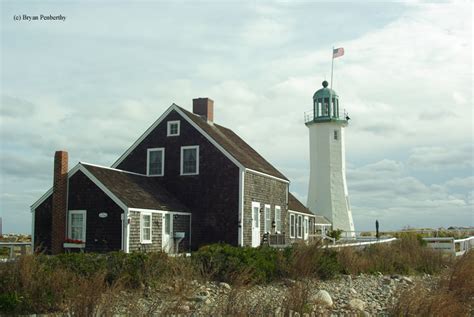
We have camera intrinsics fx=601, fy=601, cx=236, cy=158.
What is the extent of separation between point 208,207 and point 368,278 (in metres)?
9.74

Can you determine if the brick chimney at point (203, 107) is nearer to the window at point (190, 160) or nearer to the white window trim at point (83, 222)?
the window at point (190, 160)

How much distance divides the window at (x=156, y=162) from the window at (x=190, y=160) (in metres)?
1.10

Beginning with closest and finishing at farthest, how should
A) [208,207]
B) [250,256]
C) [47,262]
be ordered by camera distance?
[47,262]
[250,256]
[208,207]

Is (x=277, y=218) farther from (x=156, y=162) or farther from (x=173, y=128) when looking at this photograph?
(x=173, y=128)

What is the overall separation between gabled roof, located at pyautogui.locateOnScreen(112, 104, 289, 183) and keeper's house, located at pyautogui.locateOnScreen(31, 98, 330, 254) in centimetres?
5

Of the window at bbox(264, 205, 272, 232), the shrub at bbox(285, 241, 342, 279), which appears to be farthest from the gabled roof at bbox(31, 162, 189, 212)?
the shrub at bbox(285, 241, 342, 279)

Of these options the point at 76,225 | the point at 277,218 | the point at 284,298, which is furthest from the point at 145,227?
the point at 284,298

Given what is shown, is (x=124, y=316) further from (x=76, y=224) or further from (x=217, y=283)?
(x=76, y=224)

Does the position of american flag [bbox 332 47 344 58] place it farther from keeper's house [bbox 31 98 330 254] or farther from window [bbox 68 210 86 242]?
window [bbox 68 210 86 242]

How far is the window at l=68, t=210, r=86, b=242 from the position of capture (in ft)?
80.3

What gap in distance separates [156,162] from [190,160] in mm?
1884

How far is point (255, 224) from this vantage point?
93.9 ft

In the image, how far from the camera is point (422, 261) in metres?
24.0

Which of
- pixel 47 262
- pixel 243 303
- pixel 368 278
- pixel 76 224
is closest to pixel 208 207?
pixel 76 224
